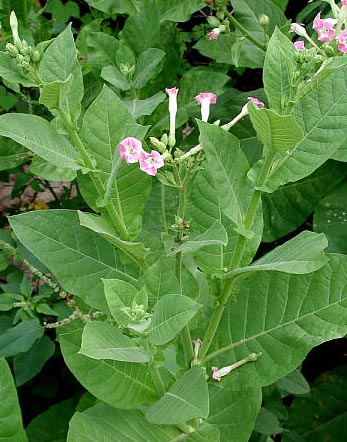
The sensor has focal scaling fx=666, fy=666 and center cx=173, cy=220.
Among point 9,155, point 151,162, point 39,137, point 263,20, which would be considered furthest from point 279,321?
point 9,155

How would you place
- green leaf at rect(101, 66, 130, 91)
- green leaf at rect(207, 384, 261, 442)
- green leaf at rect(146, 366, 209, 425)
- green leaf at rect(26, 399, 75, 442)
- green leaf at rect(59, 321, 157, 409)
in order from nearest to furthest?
green leaf at rect(146, 366, 209, 425), green leaf at rect(59, 321, 157, 409), green leaf at rect(207, 384, 261, 442), green leaf at rect(101, 66, 130, 91), green leaf at rect(26, 399, 75, 442)

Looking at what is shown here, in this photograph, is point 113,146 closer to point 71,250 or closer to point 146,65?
point 71,250

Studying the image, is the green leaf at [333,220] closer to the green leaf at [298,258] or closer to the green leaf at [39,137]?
the green leaf at [298,258]

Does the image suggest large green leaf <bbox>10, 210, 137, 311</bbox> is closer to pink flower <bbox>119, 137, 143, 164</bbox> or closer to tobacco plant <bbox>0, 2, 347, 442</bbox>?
tobacco plant <bbox>0, 2, 347, 442</bbox>

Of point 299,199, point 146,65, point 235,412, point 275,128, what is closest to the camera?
point 275,128

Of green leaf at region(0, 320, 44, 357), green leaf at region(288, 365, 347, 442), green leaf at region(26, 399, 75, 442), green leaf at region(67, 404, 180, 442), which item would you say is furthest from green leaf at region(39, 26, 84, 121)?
green leaf at region(288, 365, 347, 442)

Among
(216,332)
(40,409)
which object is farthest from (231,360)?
(40,409)
